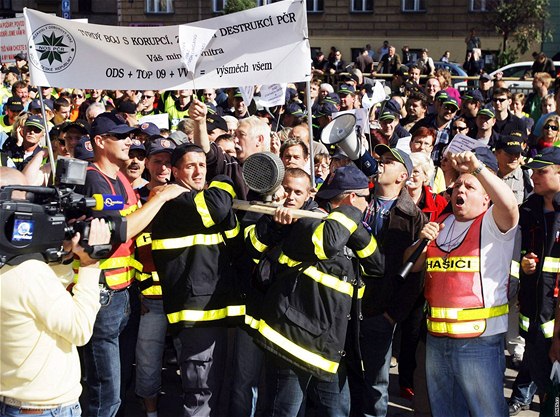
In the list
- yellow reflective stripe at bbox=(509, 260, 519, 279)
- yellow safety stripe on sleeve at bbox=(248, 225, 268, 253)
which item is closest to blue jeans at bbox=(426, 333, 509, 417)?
yellow reflective stripe at bbox=(509, 260, 519, 279)

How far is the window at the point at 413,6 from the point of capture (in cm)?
3469

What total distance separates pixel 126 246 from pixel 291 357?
143 centimetres

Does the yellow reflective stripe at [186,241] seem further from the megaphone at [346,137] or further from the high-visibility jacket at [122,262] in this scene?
the megaphone at [346,137]

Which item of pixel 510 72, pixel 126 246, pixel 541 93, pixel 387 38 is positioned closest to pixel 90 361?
pixel 126 246

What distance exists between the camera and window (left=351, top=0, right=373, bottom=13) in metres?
35.6

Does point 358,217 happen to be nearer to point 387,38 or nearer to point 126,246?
point 126,246

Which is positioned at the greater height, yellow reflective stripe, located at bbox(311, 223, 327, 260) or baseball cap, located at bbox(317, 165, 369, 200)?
baseball cap, located at bbox(317, 165, 369, 200)

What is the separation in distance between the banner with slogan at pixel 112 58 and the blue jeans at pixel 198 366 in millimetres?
2208

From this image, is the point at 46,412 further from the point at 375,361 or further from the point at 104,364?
the point at 375,361

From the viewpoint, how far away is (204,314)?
502cm

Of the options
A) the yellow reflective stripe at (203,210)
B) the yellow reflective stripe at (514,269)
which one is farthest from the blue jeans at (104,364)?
the yellow reflective stripe at (514,269)

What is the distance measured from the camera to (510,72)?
22812mm

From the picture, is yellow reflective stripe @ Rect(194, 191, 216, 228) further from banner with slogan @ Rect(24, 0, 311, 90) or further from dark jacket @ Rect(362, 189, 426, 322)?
banner with slogan @ Rect(24, 0, 311, 90)

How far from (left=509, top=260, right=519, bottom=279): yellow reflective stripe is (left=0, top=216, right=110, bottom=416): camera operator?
7.75 feet
